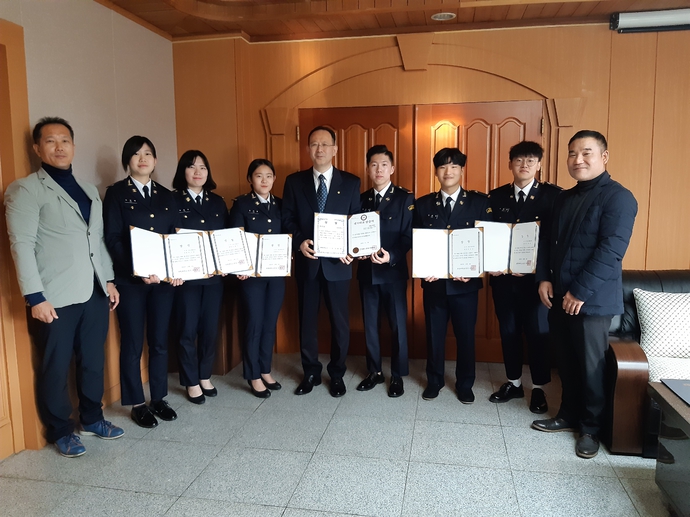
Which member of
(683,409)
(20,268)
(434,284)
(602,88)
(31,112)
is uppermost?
(602,88)

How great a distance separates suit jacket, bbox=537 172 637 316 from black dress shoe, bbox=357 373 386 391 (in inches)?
54.6

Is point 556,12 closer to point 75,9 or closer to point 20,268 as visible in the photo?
point 75,9

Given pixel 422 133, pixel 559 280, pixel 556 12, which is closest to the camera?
pixel 559 280

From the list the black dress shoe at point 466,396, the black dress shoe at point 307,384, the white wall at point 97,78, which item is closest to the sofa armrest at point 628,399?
the black dress shoe at point 466,396

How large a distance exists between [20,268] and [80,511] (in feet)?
3.74

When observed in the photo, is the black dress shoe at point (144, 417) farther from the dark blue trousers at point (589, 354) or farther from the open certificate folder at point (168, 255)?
the dark blue trousers at point (589, 354)

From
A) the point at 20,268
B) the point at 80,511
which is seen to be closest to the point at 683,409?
the point at 80,511

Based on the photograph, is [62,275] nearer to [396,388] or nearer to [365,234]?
[365,234]

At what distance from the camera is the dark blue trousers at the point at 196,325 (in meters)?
3.07

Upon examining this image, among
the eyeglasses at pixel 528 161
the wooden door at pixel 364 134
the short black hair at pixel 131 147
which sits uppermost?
the wooden door at pixel 364 134

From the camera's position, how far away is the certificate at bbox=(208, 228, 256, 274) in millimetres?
3002

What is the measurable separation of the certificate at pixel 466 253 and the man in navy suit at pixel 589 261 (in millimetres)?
407

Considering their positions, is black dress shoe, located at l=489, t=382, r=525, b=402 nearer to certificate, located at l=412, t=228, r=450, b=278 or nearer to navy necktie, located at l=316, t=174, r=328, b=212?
certificate, located at l=412, t=228, r=450, b=278

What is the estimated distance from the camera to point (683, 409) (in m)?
1.96
